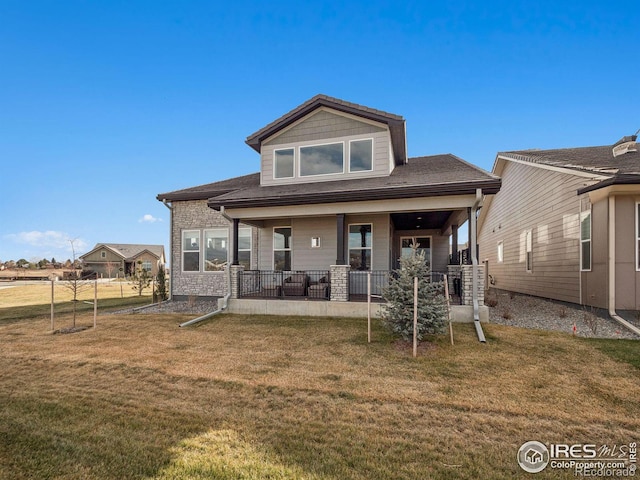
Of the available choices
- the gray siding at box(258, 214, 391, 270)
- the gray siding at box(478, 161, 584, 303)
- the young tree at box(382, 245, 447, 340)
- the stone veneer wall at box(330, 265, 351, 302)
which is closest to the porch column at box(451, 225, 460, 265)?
the gray siding at box(258, 214, 391, 270)

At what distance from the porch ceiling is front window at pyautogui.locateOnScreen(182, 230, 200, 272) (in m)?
7.95

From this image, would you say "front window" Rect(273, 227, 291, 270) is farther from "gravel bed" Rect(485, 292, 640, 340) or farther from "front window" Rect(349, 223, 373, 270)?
"gravel bed" Rect(485, 292, 640, 340)

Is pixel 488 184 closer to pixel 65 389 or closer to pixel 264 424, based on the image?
pixel 264 424

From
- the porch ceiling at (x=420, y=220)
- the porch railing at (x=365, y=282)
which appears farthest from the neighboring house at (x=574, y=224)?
the porch railing at (x=365, y=282)

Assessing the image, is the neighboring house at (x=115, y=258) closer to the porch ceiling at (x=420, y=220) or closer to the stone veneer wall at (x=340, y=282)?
the porch ceiling at (x=420, y=220)

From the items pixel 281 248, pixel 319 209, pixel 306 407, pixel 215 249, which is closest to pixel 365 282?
pixel 319 209

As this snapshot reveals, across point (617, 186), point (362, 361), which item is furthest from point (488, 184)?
point (362, 361)

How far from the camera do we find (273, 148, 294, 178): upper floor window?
11.6 m

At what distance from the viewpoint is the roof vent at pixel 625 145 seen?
33.3 feet

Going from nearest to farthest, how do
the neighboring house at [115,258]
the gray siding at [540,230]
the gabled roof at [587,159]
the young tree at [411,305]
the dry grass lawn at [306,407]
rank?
the dry grass lawn at [306,407]
the young tree at [411,305]
the gabled roof at [587,159]
the gray siding at [540,230]
the neighboring house at [115,258]

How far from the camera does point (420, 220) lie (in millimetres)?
12398

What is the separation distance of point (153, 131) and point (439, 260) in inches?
846

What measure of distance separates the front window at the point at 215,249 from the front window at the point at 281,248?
2153 mm

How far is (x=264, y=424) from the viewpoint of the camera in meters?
3.55
